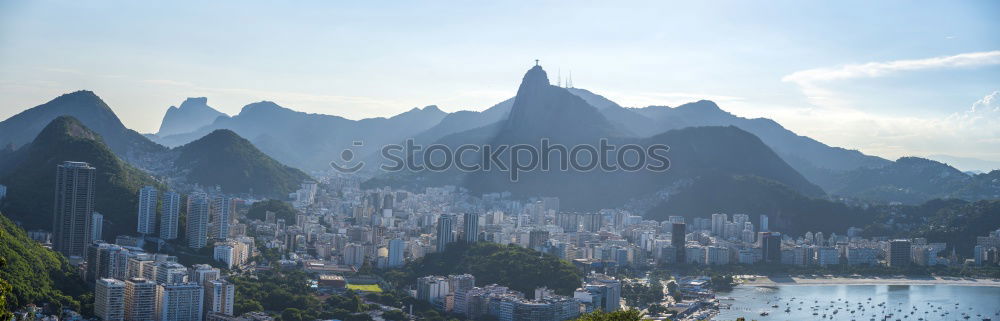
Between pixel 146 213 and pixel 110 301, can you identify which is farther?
pixel 146 213

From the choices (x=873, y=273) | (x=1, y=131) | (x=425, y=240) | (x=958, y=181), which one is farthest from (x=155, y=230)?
(x=958, y=181)

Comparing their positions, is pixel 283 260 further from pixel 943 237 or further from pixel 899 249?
pixel 943 237

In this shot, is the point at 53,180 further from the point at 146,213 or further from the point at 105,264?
the point at 105,264

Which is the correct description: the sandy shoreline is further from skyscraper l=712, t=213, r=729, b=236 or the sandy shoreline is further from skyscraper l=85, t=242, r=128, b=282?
skyscraper l=85, t=242, r=128, b=282

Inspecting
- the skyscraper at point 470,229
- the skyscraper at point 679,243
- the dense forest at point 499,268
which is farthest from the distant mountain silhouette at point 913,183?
the dense forest at point 499,268

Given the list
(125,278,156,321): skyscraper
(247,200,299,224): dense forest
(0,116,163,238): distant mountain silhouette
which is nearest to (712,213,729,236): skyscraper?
(247,200,299,224): dense forest

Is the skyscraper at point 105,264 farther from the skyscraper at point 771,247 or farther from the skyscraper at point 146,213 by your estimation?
the skyscraper at point 771,247

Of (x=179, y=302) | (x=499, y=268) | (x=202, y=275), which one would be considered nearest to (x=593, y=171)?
(x=499, y=268)
